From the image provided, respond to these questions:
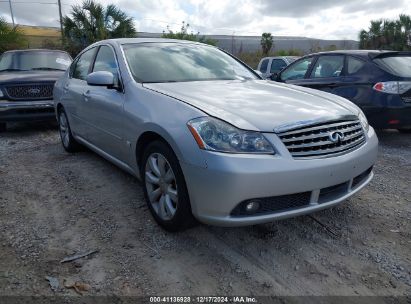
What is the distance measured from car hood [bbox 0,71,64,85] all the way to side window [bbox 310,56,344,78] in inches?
184

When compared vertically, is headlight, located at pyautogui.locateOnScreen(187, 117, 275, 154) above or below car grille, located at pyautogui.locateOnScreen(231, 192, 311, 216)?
above

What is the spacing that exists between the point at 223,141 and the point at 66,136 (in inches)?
144

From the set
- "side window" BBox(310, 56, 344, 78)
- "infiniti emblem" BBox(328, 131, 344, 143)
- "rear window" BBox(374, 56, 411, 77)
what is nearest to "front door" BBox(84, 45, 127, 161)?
"infiniti emblem" BBox(328, 131, 344, 143)

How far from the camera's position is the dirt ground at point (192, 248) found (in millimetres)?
2451

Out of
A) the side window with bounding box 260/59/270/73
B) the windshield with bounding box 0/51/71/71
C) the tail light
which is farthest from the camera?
the side window with bounding box 260/59/270/73

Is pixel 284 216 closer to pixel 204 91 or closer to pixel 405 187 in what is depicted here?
pixel 204 91

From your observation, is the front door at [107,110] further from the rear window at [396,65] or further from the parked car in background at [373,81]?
the rear window at [396,65]

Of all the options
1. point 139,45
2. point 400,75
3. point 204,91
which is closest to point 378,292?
point 204,91

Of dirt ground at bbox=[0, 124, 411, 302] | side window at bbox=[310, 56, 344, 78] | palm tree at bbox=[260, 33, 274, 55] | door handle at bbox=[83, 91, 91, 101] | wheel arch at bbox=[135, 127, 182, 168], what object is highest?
palm tree at bbox=[260, 33, 274, 55]

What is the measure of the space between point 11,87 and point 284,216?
598 centimetres

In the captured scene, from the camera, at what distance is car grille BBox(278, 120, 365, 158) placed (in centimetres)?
260

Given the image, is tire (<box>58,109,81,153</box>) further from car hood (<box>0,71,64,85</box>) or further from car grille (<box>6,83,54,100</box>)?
car hood (<box>0,71,64,85</box>)

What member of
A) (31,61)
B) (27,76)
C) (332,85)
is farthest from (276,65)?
(27,76)

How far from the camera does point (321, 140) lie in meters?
2.71
